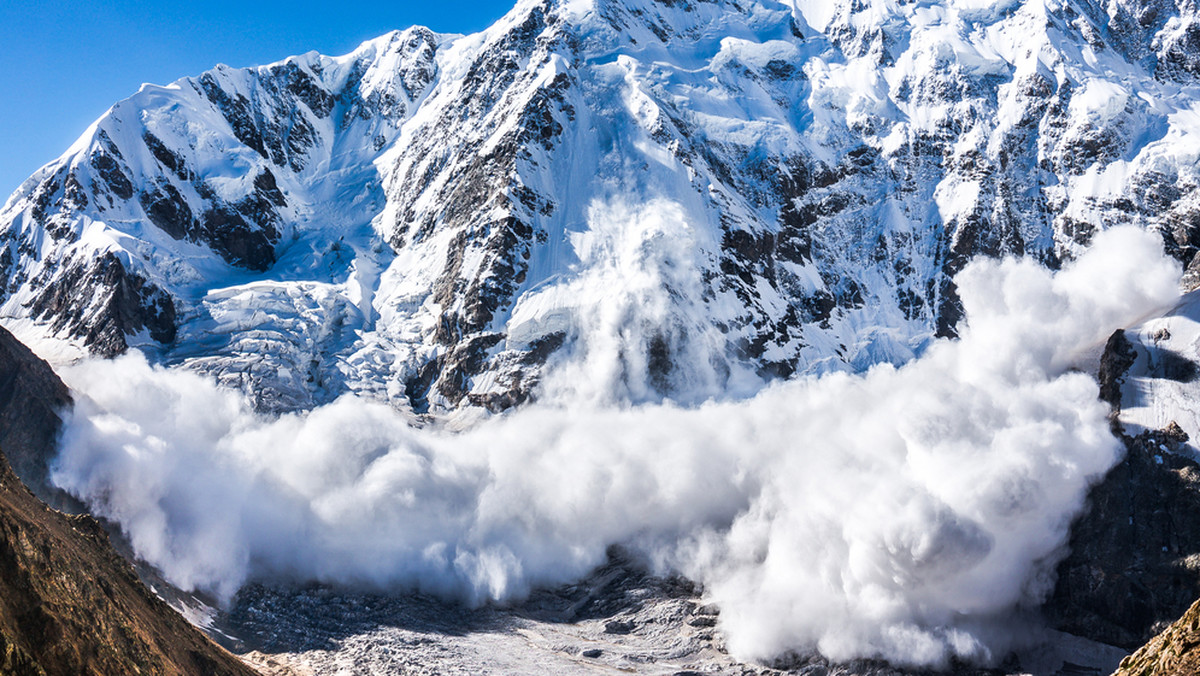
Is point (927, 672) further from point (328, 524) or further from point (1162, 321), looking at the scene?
point (328, 524)

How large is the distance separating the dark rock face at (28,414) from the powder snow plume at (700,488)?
3027mm

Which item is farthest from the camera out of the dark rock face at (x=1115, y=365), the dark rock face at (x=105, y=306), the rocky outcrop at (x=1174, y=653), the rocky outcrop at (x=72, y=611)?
the dark rock face at (x=105, y=306)

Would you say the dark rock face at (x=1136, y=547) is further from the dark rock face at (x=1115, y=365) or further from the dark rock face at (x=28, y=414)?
the dark rock face at (x=28, y=414)

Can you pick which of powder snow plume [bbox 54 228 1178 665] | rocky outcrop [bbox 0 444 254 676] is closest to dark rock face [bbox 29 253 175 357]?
powder snow plume [bbox 54 228 1178 665]

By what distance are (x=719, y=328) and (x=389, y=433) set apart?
74630 mm

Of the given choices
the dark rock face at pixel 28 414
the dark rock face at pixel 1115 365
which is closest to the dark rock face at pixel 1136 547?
the dark rock face at pixel 1115 365

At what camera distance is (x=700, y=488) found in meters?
164

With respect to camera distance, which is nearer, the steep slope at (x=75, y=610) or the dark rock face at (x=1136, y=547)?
the steep slope at (x=75, y=610)

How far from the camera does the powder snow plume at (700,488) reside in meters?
128

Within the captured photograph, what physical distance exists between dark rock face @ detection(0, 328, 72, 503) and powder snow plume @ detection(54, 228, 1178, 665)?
303 cm

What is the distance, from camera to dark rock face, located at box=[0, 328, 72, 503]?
127m

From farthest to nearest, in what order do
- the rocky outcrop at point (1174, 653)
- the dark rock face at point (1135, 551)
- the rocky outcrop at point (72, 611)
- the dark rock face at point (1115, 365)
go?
the dark rock face at point (1115, 365)
the dark rock face at point (1135, 551)
the rocky outcrop at point (72, 611)
the rocky outcrop at point (1174, 653)

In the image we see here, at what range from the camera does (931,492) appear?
132375 mm

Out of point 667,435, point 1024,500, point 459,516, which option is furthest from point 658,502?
point 1024,500
